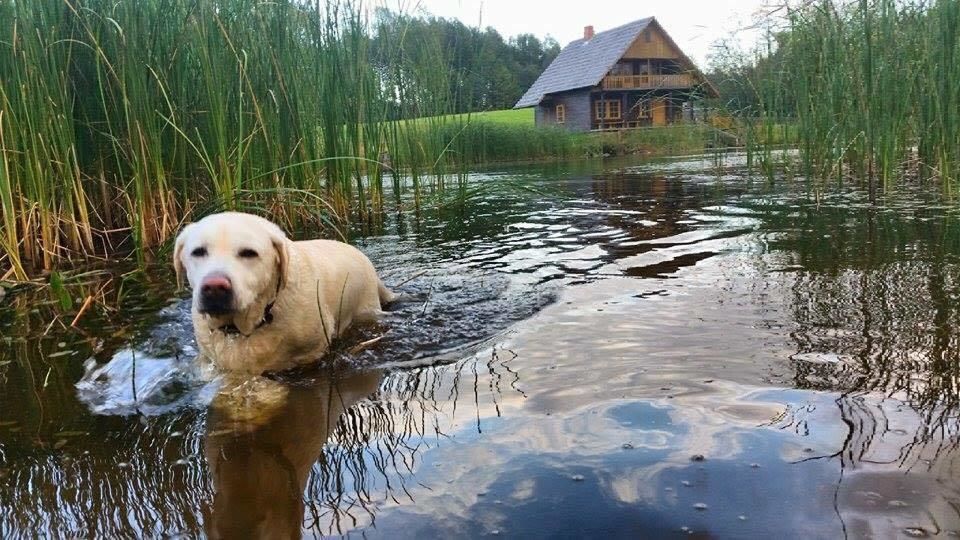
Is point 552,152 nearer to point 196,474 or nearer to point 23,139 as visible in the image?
point 23,139

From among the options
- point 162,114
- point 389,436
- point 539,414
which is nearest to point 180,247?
point 389,436

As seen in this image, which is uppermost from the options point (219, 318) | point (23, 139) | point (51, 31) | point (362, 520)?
point (51, 31)

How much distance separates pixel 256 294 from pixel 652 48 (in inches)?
1725

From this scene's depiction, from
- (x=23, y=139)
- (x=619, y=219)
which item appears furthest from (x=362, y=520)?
(x=619, y=219)

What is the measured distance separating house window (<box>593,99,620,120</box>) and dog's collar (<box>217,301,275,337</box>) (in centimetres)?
Answer: 3824

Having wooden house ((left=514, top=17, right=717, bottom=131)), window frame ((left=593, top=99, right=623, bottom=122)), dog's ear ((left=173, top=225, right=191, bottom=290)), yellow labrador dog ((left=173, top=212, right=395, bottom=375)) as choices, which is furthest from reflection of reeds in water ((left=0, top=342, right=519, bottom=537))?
window frame ((left=593, top=99, right=623, bottom=122))

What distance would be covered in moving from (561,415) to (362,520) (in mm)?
941

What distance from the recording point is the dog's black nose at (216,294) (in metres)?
3.03

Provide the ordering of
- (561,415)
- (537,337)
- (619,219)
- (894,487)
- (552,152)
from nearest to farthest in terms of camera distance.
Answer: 1. (894,487)
2. (561,415)
3. (537,337)
4. (619,219)
5. (552,152)

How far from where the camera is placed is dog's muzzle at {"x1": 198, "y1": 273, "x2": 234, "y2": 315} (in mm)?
3027

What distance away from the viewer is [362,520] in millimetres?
2020

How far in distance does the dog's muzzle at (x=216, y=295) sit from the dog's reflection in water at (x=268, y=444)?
398mm

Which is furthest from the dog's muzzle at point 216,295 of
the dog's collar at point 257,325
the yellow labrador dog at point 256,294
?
the dog's collar at point 257,325

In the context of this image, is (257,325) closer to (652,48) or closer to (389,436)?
(389,436)
